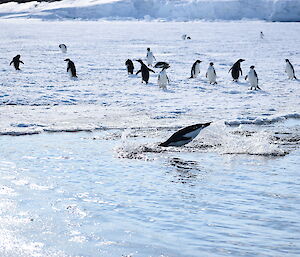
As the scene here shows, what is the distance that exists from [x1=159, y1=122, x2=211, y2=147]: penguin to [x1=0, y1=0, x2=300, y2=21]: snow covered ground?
42.9 metres

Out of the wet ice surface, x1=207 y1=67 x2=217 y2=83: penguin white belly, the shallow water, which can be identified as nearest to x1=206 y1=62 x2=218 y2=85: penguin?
x1=207 y1=67 x2=217 y2=83: penguin white belly

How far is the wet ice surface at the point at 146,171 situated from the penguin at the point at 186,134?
137 millimetres

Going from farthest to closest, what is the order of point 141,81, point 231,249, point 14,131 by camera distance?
1. point 141,81
2. point 14,131
3. point 231,249

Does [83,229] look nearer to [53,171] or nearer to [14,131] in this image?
[53,171]

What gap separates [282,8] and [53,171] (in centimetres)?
4459

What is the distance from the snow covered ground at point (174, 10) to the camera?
4822cm

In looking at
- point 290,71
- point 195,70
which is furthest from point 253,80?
point 195,70

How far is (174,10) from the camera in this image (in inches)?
2112

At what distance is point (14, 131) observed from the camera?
25.2ft

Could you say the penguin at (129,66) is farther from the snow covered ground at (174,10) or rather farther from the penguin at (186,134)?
the snow covered ground at (174,10)

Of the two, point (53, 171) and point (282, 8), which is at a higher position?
A: point (282, 8)

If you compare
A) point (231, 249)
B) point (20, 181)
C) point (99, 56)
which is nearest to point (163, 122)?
point (20, 181)

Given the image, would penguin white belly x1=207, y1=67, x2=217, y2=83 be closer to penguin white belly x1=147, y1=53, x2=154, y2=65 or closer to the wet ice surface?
the wet ice surface

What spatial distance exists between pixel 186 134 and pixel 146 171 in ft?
3.70
